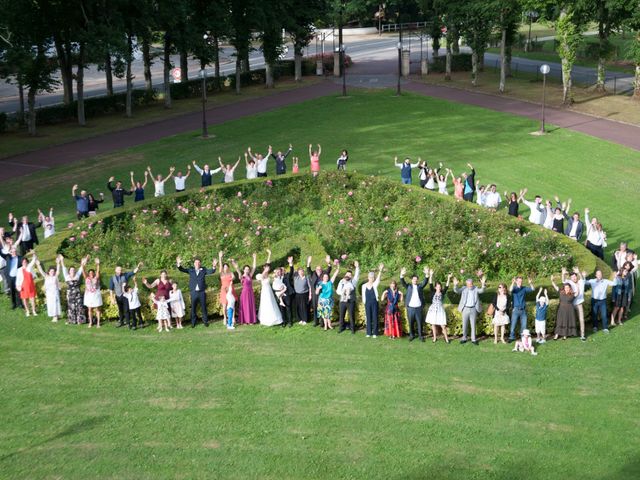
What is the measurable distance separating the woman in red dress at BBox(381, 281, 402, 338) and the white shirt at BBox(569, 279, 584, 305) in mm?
3836

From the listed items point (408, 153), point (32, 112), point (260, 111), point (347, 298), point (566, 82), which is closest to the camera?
point (347, 298)

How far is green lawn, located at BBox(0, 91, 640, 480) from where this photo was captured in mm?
13156

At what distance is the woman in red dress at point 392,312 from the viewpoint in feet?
58.9

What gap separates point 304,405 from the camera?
15.0 metres

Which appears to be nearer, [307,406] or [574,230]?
[307,406]

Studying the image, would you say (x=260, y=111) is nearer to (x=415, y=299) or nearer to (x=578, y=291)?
(x=415, y=299)

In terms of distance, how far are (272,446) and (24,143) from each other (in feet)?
100

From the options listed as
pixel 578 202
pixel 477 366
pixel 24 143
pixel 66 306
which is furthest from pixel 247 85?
pixel 477 366

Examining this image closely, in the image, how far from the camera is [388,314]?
18.0m

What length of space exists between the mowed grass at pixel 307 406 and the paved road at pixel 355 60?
3766 cm

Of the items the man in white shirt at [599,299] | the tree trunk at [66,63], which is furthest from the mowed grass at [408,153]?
the tree trunk at [66,63]

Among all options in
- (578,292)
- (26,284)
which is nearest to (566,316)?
(578,292)

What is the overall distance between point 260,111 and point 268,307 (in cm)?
2986

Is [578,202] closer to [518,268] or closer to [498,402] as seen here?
[518,268]
